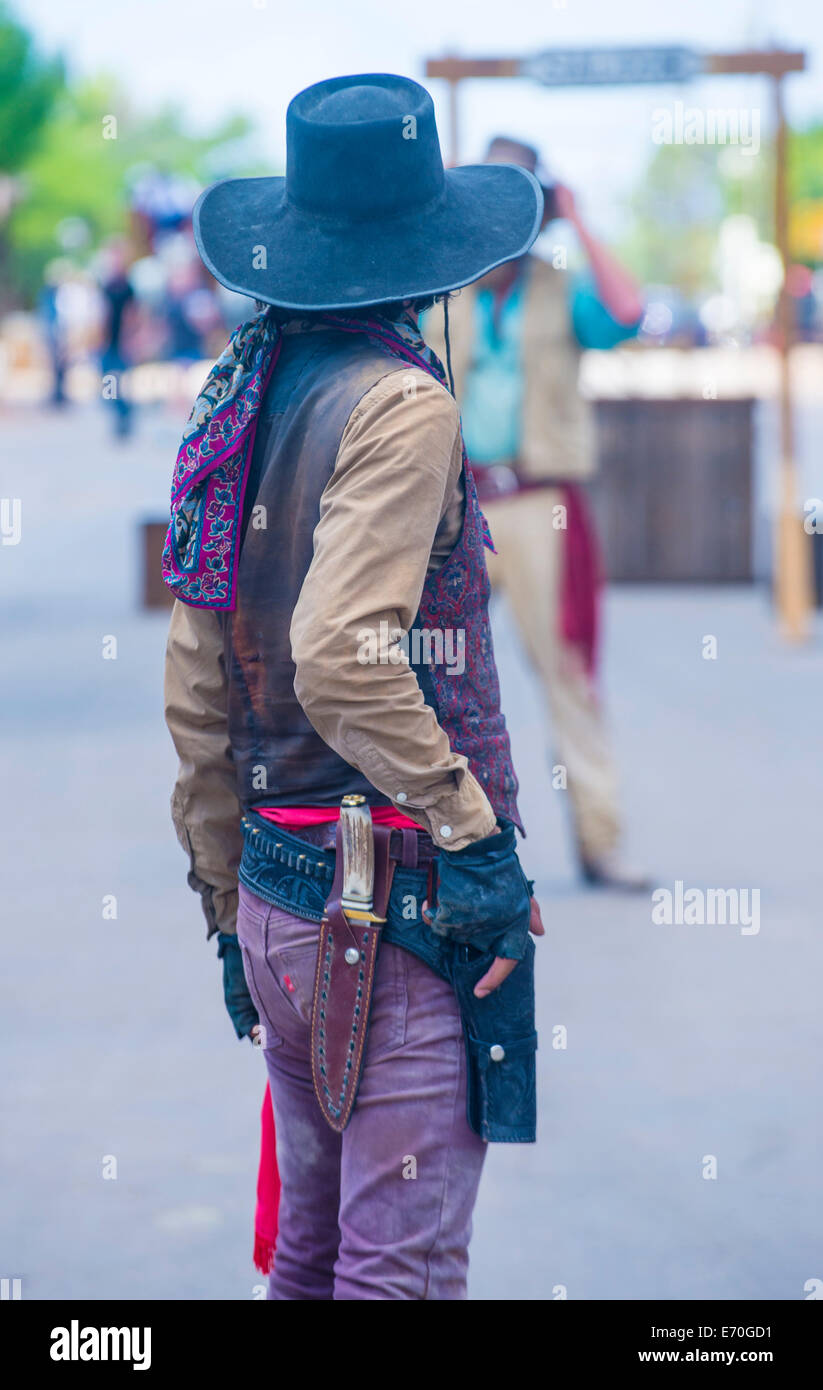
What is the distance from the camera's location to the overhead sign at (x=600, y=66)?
8.11 m

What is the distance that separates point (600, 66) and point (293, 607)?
6305 millimetres

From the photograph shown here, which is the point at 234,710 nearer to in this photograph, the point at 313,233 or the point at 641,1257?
the point at 313,233

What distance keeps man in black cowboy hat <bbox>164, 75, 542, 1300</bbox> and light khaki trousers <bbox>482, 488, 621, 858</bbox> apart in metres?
3.32

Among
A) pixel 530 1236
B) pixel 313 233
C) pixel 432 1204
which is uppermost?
pixel 313 233

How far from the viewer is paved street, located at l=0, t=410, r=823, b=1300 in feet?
12.0

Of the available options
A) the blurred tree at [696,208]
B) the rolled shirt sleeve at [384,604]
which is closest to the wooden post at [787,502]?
the blurred tree at [696,208]

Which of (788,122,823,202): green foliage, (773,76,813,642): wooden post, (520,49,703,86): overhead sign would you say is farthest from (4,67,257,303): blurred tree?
(520,49,703,86): overhead sign

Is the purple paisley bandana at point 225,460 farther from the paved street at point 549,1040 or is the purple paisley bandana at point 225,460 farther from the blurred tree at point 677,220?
the blurred tree at point 677,220

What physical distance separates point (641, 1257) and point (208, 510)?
1.90 meters

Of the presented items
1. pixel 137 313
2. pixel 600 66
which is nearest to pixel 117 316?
pixel 137 313

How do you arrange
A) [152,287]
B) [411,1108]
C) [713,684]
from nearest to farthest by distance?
[411,1108] → [713,684] → [152,287]
